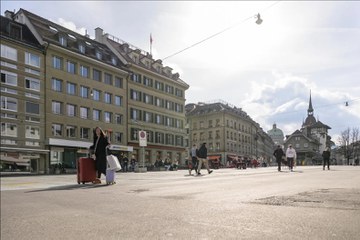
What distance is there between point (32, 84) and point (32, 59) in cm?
290

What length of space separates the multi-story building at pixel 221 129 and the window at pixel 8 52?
57.3 m

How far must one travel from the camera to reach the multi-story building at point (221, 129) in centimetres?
9681

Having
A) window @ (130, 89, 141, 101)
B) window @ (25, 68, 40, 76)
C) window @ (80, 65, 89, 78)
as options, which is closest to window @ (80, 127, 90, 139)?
window @ (80, 65, 89, 78)

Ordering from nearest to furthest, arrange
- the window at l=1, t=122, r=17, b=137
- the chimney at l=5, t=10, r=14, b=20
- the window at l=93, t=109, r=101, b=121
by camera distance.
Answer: the window at l=1, t=122, r=17, b=137
the chimney at l=5, t=10, r=14, b=20
the window at l=93, t=109, r=101, b=121

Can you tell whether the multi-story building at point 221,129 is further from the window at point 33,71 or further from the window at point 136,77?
the window at point 33,71

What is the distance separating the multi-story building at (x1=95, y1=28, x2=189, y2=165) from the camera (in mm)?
64500

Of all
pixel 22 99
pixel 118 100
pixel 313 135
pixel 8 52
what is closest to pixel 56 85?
pixel 22 99

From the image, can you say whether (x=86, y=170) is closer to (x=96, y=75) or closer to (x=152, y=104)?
(x=96, y=75)

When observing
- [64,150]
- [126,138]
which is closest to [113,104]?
[126,138]

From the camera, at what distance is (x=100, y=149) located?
38.4 feet

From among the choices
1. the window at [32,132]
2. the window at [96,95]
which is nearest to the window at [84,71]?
the window at [96,95]

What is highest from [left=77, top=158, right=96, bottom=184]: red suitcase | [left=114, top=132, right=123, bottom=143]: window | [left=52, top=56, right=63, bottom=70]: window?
[left=52, top=56, right=63, bottom=70]: window

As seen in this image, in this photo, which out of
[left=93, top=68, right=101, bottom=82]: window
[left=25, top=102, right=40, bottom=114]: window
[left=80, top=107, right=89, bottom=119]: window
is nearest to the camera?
[left=25, top=102, right=40, bottom=114]: window

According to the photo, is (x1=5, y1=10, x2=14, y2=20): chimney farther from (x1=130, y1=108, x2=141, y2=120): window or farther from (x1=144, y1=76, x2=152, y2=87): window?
(x1=144, y1=76, x2=152, y2=87): window
